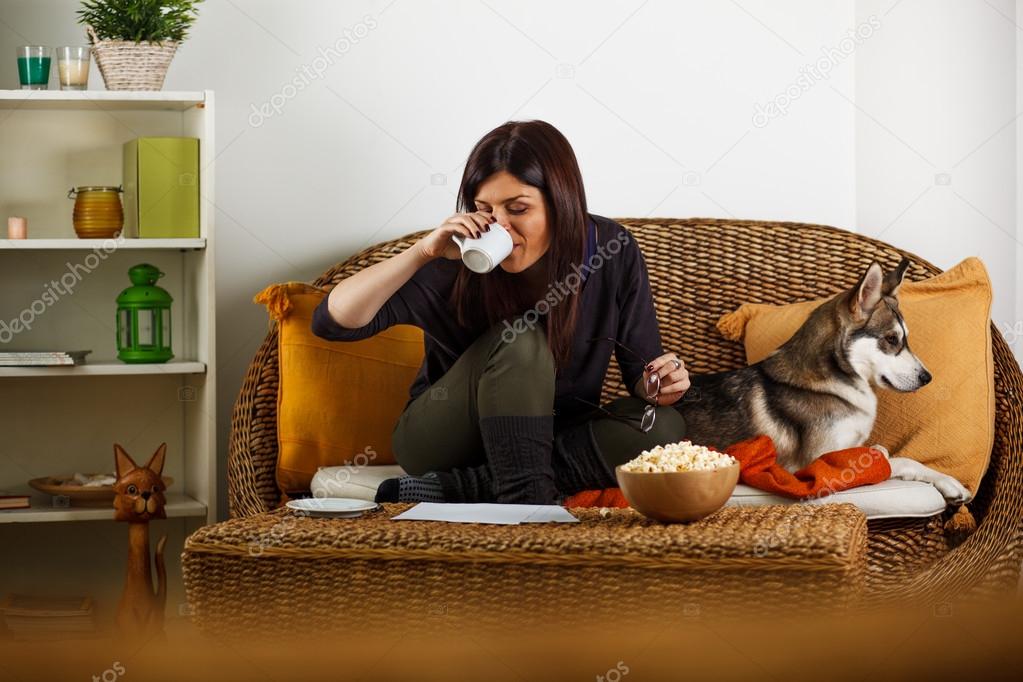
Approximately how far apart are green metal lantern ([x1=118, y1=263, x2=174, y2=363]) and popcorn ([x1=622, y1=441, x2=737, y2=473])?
1.33 m

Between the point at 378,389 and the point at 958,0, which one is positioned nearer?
the point at 378,389

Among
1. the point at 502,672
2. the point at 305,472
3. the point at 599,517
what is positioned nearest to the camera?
the point at 502,672

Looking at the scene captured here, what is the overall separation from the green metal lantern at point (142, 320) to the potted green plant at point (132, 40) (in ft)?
1.33

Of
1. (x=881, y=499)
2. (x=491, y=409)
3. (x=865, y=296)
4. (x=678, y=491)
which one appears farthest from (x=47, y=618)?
(x=865, y=296)

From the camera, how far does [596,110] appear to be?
2.70m

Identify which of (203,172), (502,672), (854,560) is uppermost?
(203,172)

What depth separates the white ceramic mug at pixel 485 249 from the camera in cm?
176

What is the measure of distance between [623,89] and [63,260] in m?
1.42

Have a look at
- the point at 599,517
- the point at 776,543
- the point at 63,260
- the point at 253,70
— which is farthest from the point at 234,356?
the point at 776,543

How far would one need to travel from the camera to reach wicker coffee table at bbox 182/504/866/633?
126 cm

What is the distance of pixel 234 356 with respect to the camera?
8.48 ft

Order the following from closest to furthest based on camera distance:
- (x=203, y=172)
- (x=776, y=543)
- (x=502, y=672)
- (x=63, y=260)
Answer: (x=502, y=672) < (x=776, y=543) < (x=203, y=172) < (x=63, y=260)

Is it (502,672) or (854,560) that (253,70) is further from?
(502,672)

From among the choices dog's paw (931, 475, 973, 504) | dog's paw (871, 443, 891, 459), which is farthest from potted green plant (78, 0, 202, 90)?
dog's paw (931, 475, 973, 504)
